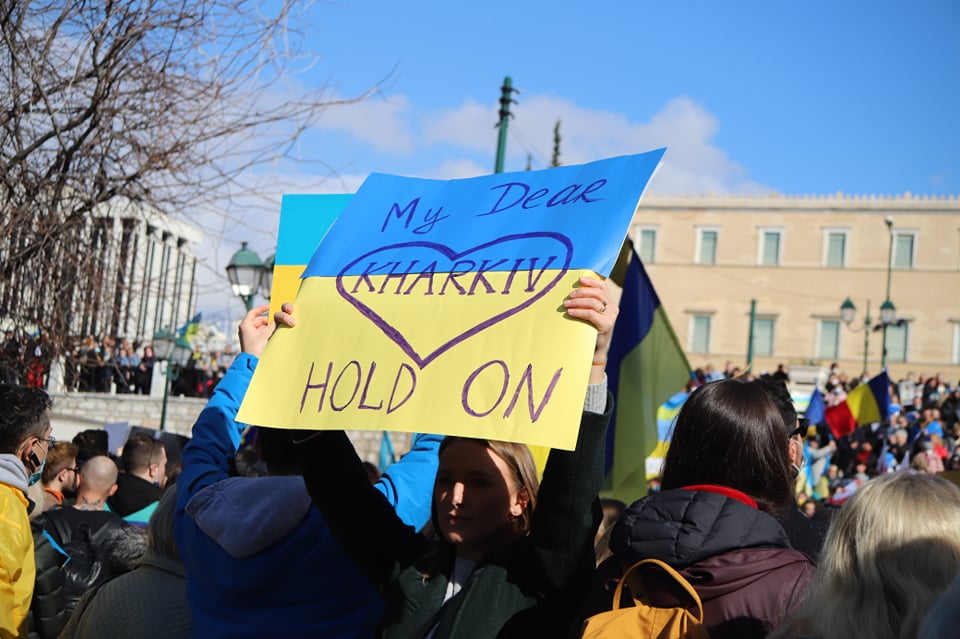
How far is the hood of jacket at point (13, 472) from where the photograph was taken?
3.28 m

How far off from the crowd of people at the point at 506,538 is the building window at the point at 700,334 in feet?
Result: 174

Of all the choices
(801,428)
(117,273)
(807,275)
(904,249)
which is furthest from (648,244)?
(801,428)

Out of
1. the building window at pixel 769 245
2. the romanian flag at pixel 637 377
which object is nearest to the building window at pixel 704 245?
the building window at pixel 769 245

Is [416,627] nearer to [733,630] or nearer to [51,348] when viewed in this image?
[733,630]

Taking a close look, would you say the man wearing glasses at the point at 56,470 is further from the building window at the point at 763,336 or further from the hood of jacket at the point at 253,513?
the building window at the point at 763,336

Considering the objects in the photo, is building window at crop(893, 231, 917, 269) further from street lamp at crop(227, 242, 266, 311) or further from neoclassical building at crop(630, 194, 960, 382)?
street lamp at crop(227, 242, 266, 311)

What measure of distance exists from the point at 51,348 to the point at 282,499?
3984mm

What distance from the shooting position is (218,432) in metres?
3.09

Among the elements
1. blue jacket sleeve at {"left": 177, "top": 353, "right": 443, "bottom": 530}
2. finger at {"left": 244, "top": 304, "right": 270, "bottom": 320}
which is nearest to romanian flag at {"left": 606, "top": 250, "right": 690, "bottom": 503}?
blue jacket sleeve at {"left": 177, "top": 353, "right": 443, "bottom": 530}

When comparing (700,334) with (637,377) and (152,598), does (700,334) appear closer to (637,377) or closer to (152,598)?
(637,377)

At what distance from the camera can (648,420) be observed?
6492mm

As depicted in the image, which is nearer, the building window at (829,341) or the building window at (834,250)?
the building window at (829,341)

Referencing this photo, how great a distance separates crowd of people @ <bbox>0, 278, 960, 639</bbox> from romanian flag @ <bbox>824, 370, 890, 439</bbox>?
529 inches

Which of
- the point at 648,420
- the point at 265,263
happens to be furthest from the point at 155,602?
the point at 265,263
